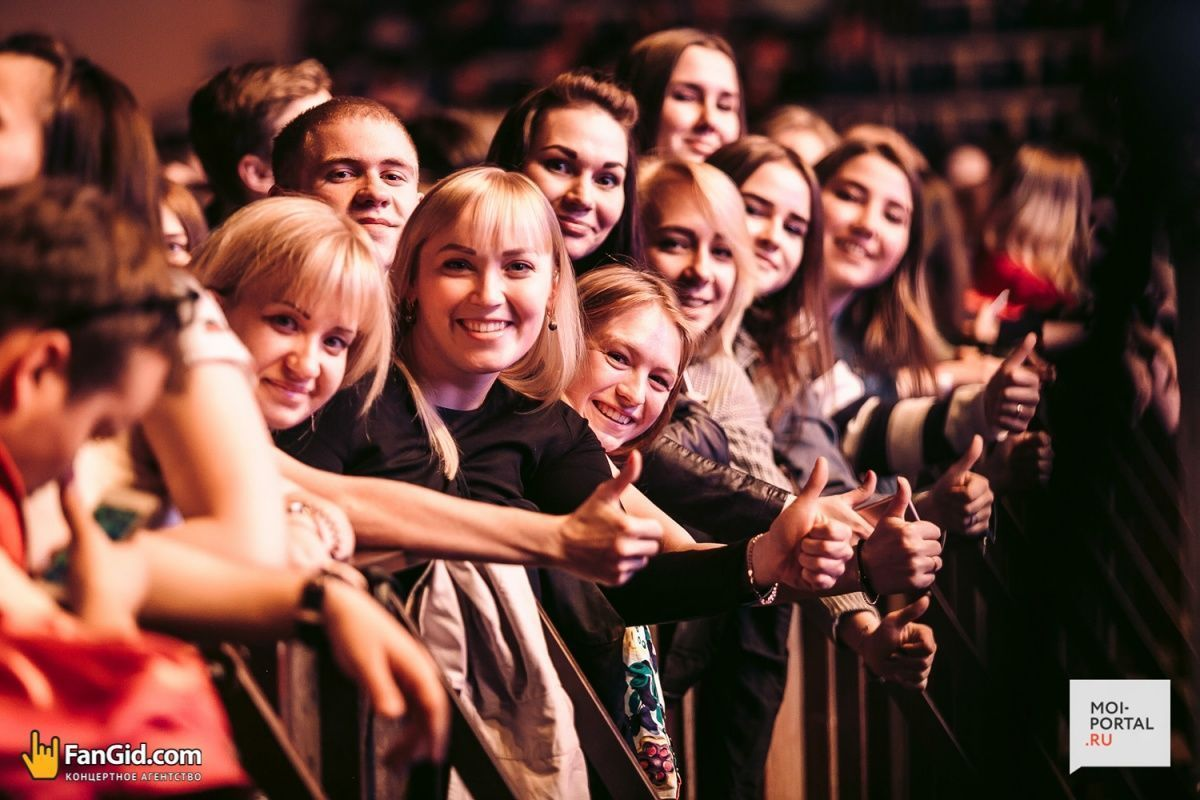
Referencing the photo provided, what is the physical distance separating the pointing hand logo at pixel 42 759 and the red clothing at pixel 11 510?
139 mm

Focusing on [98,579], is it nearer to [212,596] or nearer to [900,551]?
[212,596]

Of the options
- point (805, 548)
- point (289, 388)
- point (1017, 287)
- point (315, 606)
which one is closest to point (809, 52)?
point (1017, 287)

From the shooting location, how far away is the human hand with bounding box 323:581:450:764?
1.18 metres

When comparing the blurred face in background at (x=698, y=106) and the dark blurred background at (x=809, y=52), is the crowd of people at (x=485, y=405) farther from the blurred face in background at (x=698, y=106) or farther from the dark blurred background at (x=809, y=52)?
the dark blurred background at (x=809, y=52)

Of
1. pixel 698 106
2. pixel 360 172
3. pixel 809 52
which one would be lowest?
pixel 360 172

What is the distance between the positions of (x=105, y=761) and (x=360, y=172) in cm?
99

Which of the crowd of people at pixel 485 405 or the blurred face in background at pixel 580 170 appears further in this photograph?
the blurred face in background at pixel 580 170

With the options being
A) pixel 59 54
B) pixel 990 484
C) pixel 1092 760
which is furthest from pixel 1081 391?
pixel 59 54

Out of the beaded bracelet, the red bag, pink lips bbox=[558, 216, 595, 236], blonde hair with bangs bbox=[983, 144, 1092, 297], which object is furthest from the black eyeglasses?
blonde hair with bangs bbox=[983, 144, 1092, 297]

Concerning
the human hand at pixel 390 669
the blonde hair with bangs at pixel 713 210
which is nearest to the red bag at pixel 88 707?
the human hand at pixel 390 669

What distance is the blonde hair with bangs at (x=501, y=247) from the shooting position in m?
1.84

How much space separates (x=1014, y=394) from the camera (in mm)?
2719

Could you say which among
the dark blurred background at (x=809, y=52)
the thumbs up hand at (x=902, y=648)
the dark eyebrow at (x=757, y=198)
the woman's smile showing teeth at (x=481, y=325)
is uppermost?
the dark blurred background at (x=809, y=52)

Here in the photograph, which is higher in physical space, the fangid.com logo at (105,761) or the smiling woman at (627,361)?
the smiling woman at (627,361)
